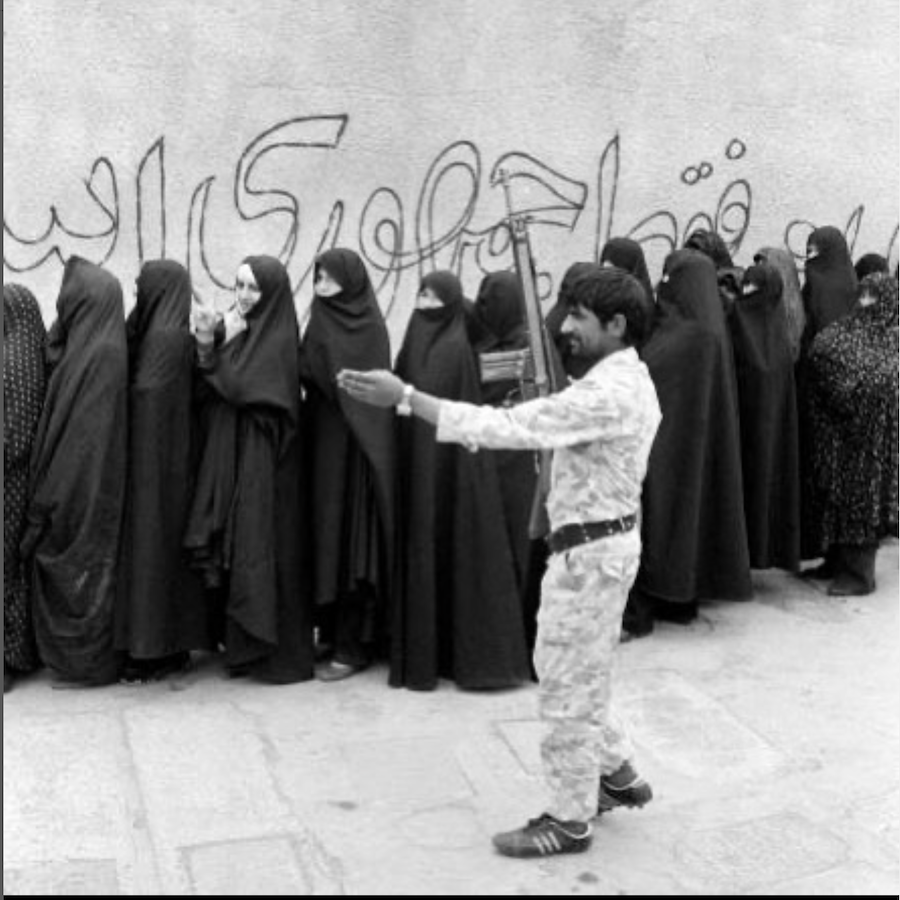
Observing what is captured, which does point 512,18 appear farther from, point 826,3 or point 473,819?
point 473,819

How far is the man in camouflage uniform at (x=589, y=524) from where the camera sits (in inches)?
151

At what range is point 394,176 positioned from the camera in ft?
27.1

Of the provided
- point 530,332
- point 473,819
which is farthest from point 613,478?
point 473,819

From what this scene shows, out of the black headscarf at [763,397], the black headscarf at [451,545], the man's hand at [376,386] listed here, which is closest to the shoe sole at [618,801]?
the black headscarf at [451,545]

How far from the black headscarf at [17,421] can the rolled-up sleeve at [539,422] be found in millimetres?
2220

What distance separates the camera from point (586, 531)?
399 centimetres

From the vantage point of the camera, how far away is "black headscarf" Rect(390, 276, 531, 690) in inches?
216

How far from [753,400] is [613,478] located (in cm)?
288

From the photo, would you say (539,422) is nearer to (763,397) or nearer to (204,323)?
(204,323)

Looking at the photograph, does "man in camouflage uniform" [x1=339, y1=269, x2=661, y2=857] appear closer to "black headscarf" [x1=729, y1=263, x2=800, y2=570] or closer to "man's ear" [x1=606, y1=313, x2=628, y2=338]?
"man's ear" [x1=606, y1=313, x2=628, y2=338]

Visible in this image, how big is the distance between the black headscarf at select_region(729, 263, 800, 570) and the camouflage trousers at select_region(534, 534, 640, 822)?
2.76 m

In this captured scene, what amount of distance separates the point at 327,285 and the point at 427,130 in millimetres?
3116

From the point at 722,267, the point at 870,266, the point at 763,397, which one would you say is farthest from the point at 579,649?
the point at 870,266

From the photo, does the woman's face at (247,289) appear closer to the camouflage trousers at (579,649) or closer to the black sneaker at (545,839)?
the camouflage trousers at (579,649)
